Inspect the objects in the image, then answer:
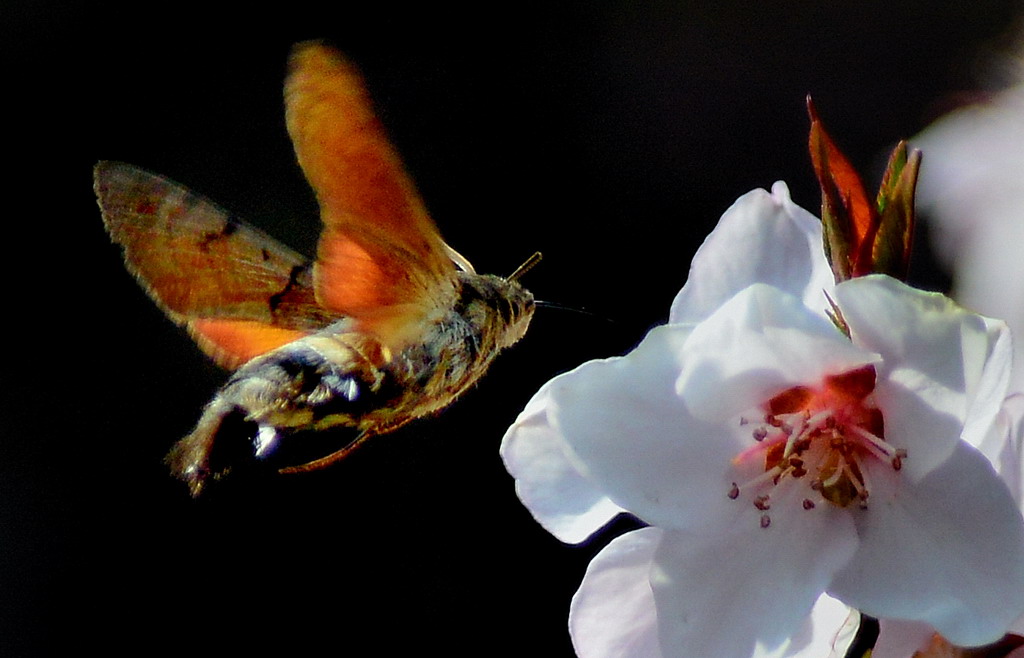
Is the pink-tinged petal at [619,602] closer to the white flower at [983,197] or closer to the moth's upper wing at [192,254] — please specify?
the moth's upper wing at [192,254]

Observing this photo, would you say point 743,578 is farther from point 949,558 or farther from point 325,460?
point 325,460

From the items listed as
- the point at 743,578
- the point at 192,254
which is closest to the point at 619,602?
the point at 743,578

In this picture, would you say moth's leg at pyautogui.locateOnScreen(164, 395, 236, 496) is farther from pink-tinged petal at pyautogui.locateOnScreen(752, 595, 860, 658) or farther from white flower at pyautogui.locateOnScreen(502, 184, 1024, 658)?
pink-tinged petal at pyautogui.locateOnScreen(752, 595, 860, 658)

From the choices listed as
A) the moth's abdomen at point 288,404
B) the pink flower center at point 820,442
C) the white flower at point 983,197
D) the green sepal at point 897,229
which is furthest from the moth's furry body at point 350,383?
the white flower at point 983,197

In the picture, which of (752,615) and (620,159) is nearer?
(752,615)

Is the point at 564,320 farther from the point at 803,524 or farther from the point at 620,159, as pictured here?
the point at 803,524

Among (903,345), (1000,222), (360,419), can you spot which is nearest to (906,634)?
(903,345)
